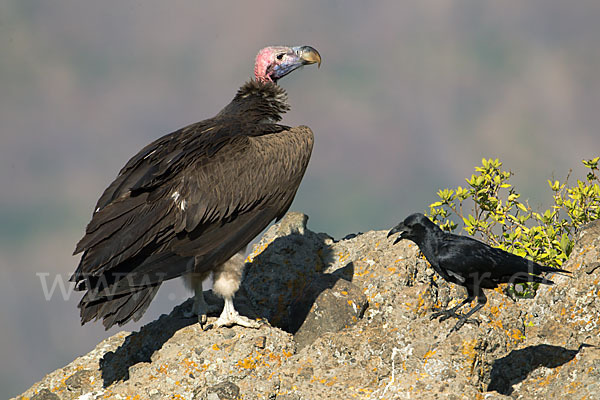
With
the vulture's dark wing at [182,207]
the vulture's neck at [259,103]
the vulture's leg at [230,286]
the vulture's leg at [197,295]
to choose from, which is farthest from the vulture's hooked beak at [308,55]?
the vulture's leg at [197,295]

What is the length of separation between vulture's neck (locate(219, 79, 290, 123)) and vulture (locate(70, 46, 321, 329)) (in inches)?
13.1

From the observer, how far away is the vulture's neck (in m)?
9.02

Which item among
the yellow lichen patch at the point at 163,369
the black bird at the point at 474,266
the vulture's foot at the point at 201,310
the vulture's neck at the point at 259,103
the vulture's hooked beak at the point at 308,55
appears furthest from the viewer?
the vulture's hooked beak at the point at 308,55

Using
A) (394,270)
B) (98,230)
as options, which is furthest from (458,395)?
(98,230)

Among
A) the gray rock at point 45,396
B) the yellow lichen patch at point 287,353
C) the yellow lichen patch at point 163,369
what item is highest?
the yellow lichen patch at point 287,353

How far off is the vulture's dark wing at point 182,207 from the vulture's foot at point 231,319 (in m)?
0.50

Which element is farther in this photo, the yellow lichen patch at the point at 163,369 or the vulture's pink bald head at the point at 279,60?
the vulture's pink bald head at the point at 279,60

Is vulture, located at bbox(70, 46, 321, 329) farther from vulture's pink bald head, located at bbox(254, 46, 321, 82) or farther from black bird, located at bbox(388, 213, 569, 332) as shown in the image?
→ black bird, located at bbox(388, 213, 569, 332)

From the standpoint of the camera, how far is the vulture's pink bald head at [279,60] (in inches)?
392

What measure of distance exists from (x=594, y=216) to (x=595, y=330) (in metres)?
2.74

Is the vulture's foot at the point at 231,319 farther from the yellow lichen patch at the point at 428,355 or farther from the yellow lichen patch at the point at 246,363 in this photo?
the yellow lichen patch at the point at 428,355

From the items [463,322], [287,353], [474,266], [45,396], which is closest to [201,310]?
[287,353]

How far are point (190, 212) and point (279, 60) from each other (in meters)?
3.46

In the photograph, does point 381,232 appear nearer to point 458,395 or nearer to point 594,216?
point 594,216
